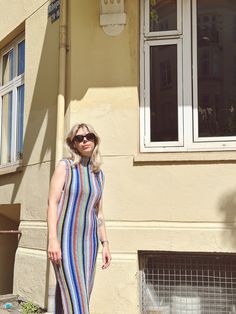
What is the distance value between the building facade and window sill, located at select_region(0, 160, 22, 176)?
2.23 ft

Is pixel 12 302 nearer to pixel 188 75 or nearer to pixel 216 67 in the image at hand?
pixel 188 75

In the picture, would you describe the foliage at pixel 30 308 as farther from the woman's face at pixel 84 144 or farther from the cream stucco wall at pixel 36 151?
the woman's face at pixel 84 144

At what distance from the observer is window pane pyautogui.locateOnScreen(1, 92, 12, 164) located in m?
7.41

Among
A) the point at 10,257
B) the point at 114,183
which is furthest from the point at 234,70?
the point at 10,257

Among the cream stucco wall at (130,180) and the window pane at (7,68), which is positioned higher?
the window pane at (7,68)

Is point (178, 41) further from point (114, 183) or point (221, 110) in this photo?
point (114, 183)

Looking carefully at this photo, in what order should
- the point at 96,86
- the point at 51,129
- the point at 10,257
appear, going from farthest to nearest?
the point at 10,257 < the point at 51,129 < the point at 96,86

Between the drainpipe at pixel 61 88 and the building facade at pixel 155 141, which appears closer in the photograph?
the building facade at pixel 155 141

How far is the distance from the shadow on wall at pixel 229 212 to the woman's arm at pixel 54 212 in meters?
2.07

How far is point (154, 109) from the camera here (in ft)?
17.7

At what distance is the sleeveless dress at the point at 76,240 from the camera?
338 centimetres

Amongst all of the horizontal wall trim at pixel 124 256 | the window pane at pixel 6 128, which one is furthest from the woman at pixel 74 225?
the window pane at pixel 6 128

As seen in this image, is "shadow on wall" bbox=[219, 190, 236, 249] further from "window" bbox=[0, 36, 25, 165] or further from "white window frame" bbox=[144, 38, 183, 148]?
"window" bbox=[0, 36, 25, 165]

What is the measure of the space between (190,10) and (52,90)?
1.80m
